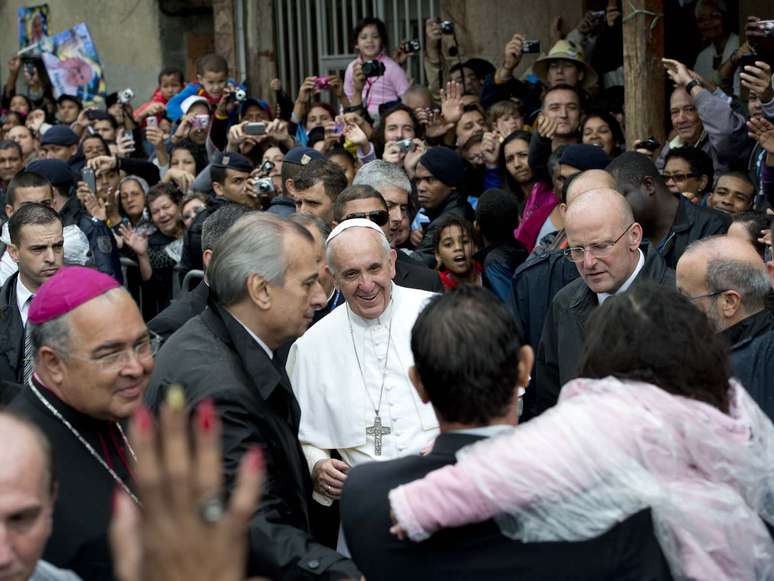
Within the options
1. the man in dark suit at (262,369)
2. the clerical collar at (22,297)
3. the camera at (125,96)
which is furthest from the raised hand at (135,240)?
the man in dark suit at (262,369)

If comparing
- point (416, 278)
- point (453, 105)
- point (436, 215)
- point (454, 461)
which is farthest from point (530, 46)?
point (454, 461)

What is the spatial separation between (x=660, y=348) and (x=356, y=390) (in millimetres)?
1971

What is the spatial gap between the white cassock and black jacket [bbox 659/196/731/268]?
1795mm

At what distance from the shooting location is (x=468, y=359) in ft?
8.98

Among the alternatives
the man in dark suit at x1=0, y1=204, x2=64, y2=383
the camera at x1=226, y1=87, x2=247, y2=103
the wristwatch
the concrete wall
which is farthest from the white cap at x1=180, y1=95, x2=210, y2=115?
the wristwatch

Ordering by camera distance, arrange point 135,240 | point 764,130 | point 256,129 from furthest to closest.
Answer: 1. point 256,129
2. point 135,240
3. point 764,130

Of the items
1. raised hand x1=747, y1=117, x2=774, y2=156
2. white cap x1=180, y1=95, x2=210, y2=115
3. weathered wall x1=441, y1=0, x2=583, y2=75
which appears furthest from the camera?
white cap x1=180, y1=95, x2=210, y2=115

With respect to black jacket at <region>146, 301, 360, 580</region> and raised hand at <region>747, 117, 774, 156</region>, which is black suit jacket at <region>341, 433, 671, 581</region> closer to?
black jacket at <region>146, 301, 360, 580</region>

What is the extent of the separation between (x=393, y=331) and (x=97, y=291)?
1.56 meters

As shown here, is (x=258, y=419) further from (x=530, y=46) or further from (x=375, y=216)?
(x=530, y=46)

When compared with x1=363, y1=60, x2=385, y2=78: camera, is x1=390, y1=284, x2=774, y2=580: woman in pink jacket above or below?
above

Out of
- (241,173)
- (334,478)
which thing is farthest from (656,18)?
(334,478)

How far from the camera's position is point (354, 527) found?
2742 mm

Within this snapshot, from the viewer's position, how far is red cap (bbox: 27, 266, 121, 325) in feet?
11.0
